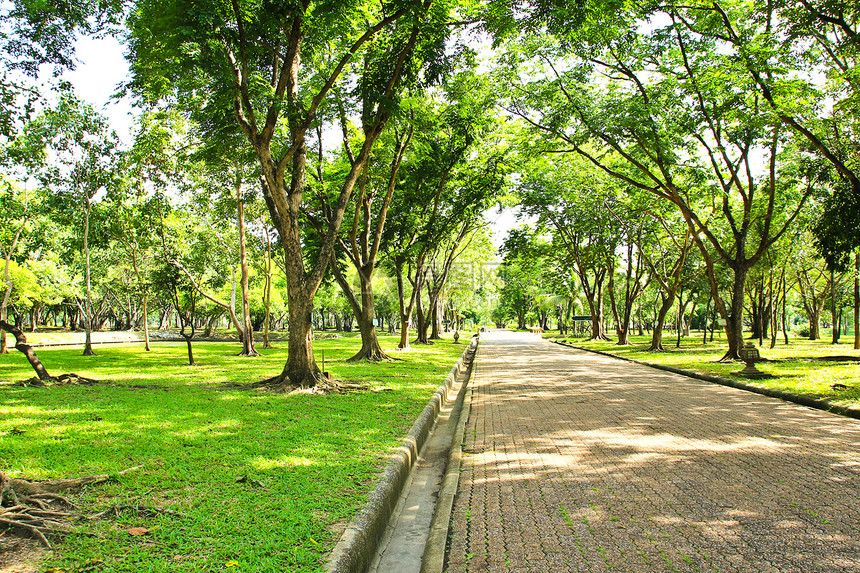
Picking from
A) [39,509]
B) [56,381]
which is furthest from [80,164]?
[39,509]

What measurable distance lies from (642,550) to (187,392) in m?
8.65

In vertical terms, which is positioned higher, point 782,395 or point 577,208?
point 577,208

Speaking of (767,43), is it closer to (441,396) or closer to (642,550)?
(441,396)

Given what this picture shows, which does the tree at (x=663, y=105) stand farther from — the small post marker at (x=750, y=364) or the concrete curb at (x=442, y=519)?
the concrete curb at (x=442, y=519)

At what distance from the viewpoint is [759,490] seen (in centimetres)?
430

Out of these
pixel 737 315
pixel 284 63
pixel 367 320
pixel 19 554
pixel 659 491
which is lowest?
pixel 659 491

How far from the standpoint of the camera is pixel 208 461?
4.89m

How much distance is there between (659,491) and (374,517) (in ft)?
7.90

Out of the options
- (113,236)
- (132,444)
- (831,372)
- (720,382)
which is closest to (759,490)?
(132,444)

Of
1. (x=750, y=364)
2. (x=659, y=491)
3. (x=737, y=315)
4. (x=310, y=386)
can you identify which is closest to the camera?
(x=659, y=491)

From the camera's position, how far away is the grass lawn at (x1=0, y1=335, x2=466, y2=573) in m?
3.04

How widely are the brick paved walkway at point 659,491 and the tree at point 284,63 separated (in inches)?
178

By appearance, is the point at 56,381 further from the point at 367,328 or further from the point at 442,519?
the point at 442,519

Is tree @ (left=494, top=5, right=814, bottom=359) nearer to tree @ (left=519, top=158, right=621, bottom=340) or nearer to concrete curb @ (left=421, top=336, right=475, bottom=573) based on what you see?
tree @ (left=519, top=158, right=621, bottom=340)
